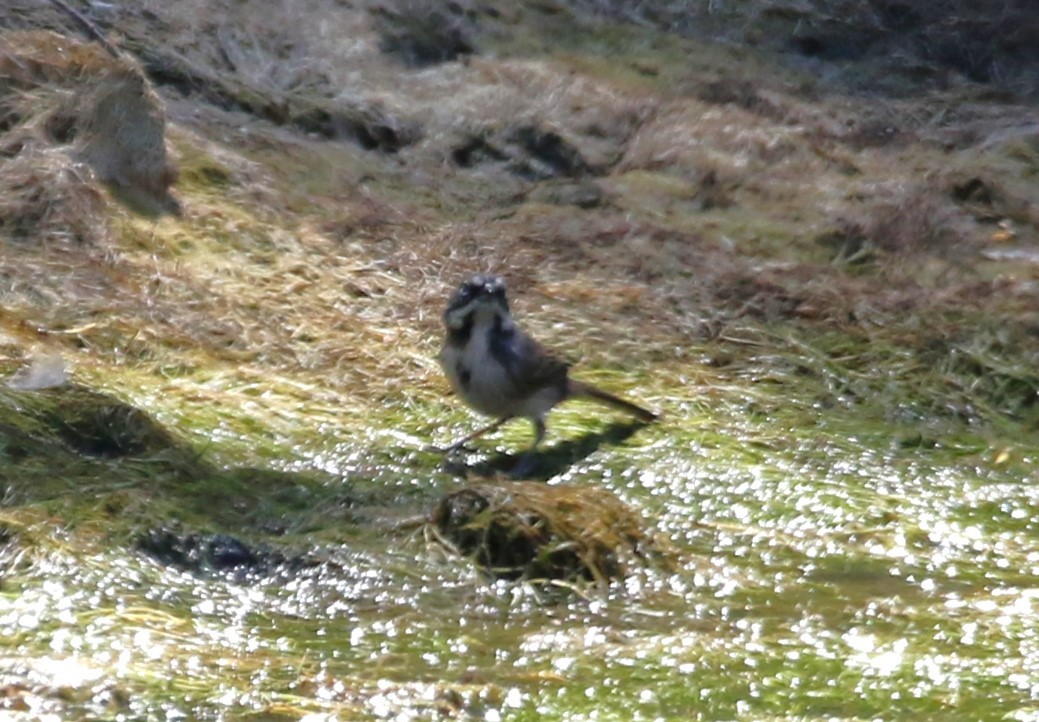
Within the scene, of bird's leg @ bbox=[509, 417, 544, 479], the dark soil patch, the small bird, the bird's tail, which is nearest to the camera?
the dark soil patch

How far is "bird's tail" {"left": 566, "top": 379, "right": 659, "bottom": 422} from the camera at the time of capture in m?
8.15

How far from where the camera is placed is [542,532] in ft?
20.7

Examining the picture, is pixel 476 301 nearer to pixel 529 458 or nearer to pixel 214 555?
pixel 529 458

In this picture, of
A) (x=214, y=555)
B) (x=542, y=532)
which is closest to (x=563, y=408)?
(x=542, y=532)

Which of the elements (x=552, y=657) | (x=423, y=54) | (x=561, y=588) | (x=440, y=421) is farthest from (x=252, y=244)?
(x=552, y=657)

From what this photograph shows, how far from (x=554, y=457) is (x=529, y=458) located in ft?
0.38

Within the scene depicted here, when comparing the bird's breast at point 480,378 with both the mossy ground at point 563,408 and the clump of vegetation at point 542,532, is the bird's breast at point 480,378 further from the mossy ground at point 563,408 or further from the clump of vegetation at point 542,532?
the clump of vegetation at point 542,532

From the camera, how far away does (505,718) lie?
4887mm

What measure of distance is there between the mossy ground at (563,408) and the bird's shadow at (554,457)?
24mm

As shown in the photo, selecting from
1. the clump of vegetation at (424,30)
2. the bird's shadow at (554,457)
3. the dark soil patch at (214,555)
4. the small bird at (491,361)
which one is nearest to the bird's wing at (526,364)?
the small bird at (491,361)

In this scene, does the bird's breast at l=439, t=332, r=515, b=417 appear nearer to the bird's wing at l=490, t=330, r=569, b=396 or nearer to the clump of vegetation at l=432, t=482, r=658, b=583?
the bird's wing at l=490, t=330, r=569, b=396

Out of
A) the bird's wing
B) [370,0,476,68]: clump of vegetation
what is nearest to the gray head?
the bird's wing

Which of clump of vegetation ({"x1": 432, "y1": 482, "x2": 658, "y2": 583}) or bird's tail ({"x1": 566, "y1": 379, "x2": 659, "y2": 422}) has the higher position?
clump of vegetation ({"x1": 432, "y1": 482, "x2": 658, "y2": 583})

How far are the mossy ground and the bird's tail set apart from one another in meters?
0.09
